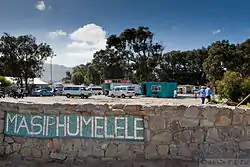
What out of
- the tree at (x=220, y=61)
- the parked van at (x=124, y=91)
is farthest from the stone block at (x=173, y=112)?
the tree at (x=220, y=61)

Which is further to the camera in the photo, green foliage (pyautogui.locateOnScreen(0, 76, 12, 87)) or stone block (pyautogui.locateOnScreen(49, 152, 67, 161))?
green foliage (pyautogui.locateOnScreen(0, 76, 12, 87))

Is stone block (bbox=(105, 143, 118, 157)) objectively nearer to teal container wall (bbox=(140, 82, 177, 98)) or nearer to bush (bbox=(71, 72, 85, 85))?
teal container wall (bbox=(140, 82, 177, 98))

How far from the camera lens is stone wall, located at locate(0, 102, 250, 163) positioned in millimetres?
5012

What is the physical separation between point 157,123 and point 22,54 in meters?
42.0

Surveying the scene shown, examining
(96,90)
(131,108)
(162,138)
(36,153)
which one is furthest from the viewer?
(96,90)

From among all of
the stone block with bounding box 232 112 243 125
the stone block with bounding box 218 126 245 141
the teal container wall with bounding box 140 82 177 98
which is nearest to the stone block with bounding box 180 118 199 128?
the stone block with bounding box 218 126 245 141

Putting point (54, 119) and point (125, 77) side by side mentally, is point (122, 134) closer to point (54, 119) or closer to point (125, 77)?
point (54, 119)

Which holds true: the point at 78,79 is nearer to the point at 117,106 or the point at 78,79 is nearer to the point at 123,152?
the point at 117,106

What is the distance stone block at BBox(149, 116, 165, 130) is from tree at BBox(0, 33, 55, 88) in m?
41.5

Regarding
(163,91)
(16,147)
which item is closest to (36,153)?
(16,147)

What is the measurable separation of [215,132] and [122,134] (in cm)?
182

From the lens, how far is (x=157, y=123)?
5129mm

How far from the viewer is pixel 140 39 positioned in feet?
154

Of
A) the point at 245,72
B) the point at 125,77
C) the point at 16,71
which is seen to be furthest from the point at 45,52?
the point at 245,72
